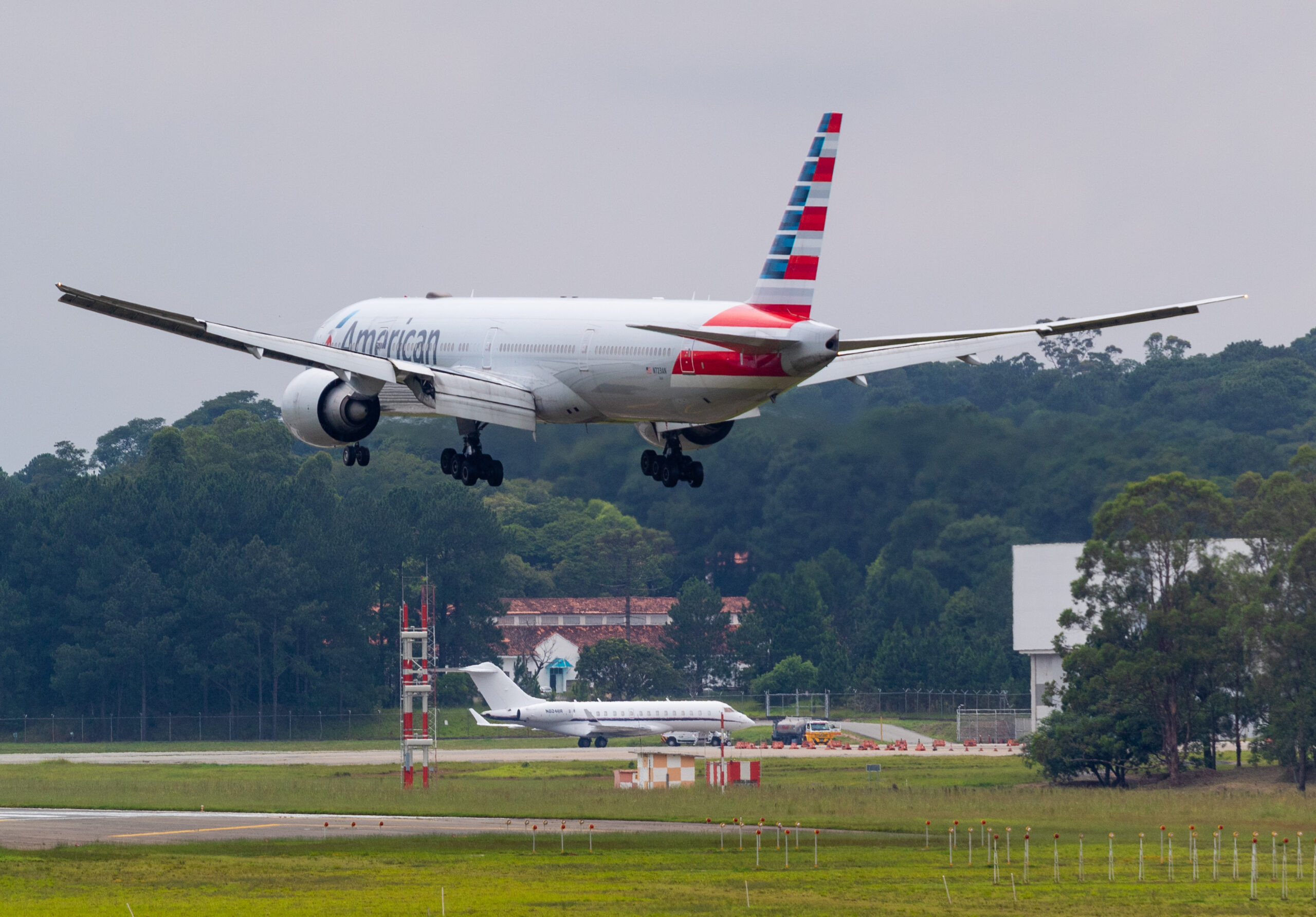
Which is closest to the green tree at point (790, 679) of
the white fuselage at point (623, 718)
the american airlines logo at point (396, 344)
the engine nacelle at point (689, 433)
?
the white fuselage at point (623, 718)

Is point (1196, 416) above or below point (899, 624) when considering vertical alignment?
above

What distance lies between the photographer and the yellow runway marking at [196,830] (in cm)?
8119

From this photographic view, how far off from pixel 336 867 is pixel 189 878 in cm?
520

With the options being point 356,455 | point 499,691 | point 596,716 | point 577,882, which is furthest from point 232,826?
point 499,691

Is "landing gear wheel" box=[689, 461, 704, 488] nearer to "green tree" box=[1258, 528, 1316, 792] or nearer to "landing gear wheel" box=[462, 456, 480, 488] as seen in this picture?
"landing gear wheel" box=[462, 456, 480, 488]

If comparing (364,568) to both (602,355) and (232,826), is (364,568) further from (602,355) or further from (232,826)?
(602,355)

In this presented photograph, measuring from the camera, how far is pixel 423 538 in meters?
195

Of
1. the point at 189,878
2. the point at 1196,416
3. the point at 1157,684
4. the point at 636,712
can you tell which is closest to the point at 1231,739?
the point at 1157,684

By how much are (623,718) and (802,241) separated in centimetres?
10379

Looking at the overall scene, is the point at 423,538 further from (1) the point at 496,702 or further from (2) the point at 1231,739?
(2) the point at 1231,739

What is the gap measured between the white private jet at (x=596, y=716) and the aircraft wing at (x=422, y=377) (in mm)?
96903

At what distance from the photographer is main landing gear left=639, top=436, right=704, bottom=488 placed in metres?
58.8

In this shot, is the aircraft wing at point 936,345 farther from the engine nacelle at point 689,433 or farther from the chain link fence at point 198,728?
the chain link fence at point 198,728

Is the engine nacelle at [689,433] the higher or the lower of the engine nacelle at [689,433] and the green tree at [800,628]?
the higher
